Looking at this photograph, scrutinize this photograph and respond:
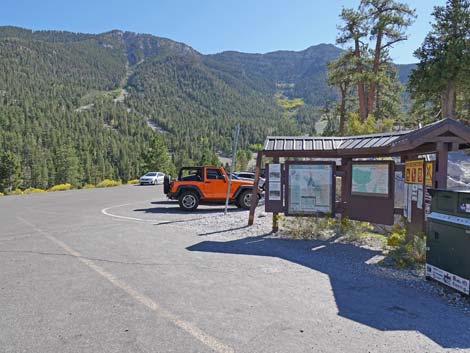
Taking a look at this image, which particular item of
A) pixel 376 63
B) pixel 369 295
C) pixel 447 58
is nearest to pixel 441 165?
pixel 369 295

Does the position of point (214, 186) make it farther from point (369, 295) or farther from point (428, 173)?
point (369, 295)

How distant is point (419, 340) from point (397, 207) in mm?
5215

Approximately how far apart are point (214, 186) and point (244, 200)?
1351 mm

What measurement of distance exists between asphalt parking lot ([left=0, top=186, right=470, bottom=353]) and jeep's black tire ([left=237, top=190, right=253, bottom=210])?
6.75 m

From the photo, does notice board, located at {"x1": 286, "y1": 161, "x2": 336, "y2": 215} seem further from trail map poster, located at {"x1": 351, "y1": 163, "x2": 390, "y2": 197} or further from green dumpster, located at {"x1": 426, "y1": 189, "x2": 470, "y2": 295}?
green dumpster, located at {"x1": 426, "y1": 189, "x2": 470, "y2": 295}

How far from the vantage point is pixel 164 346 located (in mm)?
3479

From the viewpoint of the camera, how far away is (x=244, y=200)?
15.3 metres

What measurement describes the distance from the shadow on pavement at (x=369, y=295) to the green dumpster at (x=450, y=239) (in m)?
0.40

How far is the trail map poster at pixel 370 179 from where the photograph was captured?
8.30 meters

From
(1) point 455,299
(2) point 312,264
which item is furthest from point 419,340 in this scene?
(2) point 312,264

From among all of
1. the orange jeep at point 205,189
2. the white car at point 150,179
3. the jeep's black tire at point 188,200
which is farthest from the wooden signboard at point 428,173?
the white car at point 150,179

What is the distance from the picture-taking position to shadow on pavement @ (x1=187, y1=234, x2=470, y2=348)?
13.2 ft

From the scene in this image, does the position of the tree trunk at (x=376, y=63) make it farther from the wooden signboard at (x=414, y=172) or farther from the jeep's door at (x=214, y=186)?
the wooden signboard at (x=414, y=172)

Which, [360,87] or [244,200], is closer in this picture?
[244,200]
